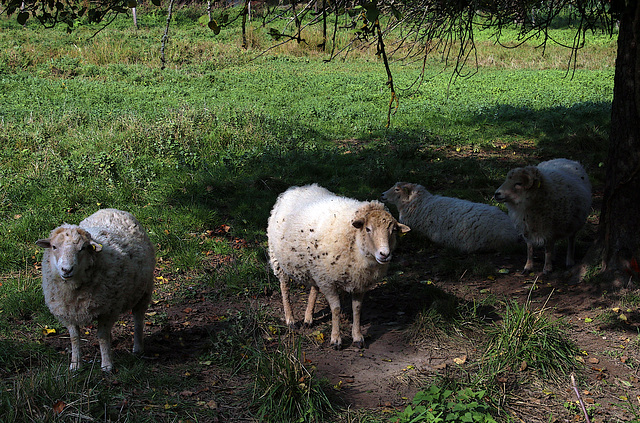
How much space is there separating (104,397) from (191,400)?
63cm

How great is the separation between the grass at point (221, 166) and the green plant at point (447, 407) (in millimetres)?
253

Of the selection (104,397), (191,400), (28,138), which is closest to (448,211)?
(191,400)

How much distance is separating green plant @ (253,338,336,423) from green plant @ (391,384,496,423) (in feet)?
1.83

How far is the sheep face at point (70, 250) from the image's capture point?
441 centimetres

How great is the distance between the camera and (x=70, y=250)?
4445mm

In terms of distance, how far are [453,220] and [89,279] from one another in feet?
16.4

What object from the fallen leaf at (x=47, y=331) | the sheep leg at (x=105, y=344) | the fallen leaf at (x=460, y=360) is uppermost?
the sheep leg at (x=105, y=344)

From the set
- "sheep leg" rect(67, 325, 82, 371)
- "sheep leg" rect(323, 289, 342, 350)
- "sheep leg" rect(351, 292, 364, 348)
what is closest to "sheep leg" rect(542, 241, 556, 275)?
"sheep leg" rect(351, 292, 364, 348)

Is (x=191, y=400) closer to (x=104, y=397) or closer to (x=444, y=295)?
(x=104, y=397)

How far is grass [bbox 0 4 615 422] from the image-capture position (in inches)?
163

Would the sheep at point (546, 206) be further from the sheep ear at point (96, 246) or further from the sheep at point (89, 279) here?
the sheep ear at point (96, 246)

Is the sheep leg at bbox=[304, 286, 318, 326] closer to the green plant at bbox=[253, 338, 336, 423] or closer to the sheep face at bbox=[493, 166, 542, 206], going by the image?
the green plant at bbox=[253, 338, 336, 423]

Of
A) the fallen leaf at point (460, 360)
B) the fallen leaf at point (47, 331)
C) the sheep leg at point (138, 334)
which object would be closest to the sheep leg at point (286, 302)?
the sheep leg at point (138, 334)

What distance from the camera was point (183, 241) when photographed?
24.5ft
